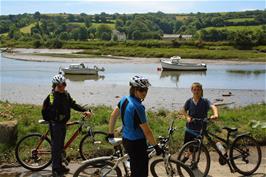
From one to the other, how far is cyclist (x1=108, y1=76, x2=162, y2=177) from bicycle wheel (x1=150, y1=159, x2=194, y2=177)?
2.19 feet

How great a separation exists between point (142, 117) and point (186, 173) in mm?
1727

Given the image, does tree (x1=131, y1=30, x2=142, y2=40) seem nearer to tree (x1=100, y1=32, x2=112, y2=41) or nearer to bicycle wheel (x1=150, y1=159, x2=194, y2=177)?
tree (x1=100, y1=32, x2=112, y2=41)

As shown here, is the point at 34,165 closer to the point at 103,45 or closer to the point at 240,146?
the point at 240,146

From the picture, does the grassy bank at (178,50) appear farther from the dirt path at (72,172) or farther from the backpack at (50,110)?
the backpack at (50,110)

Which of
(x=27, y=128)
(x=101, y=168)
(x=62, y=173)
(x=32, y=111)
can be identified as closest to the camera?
(x=101, y=168)

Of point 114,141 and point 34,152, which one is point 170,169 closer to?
point 114,141

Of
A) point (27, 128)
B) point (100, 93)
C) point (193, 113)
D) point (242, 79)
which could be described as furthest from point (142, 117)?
point (242, 79)

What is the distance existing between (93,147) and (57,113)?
1976mm

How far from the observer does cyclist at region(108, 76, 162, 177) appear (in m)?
6.19

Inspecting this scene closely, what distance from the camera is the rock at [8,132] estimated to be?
9.91 metres

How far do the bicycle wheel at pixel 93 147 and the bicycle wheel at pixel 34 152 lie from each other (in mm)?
785

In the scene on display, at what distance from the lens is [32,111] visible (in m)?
15.4

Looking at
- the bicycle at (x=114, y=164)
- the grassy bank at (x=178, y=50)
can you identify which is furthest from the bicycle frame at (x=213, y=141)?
the grassy bank at (x=178, y=50)

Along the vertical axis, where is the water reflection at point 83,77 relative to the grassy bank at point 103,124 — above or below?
below
